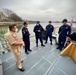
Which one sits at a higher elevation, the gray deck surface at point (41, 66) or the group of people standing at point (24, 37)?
the group of people standing at point (24, 37)

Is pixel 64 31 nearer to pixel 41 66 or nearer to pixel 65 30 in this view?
pixel 65 30

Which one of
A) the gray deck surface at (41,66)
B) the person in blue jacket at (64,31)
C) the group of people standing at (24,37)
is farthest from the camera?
the person in blue jacket at (64,31)

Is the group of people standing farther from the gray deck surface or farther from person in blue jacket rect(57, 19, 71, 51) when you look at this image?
the gray deck surface

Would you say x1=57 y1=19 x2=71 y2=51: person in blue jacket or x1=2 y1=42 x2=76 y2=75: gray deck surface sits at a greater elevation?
x1=57 y1=19 x2=71 y2=51: person in blue jacket

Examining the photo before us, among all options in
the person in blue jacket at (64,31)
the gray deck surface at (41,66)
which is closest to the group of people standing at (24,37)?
the person in blue jacket at (64,31)

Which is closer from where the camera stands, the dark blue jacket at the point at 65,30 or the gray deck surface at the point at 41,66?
the gray deck surface at the point at 41,66

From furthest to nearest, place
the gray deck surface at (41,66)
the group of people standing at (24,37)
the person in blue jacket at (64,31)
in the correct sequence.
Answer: the person in blue jacket at (64,31) → the gray deck surface at (41,66) → the group of people standing at (24,37)

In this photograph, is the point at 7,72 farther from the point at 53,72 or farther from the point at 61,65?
the point at 61,65

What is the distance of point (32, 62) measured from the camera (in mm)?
2834

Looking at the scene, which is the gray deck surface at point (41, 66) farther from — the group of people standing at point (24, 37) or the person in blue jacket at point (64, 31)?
the person in blue jacket at point (64, 31)

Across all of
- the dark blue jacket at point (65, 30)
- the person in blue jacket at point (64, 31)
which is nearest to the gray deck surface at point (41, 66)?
the person in blue jacket at point (64, 31)

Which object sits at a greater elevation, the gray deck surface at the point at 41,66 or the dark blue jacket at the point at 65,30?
the dark blue jacket at the point at 65,30

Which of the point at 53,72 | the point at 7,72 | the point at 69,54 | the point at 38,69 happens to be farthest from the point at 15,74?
the point at 69,54

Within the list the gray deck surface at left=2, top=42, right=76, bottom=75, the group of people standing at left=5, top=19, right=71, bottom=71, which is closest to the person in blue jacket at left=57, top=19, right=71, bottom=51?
the group of people standing at left=5, top=19, right=71, bottom=71
